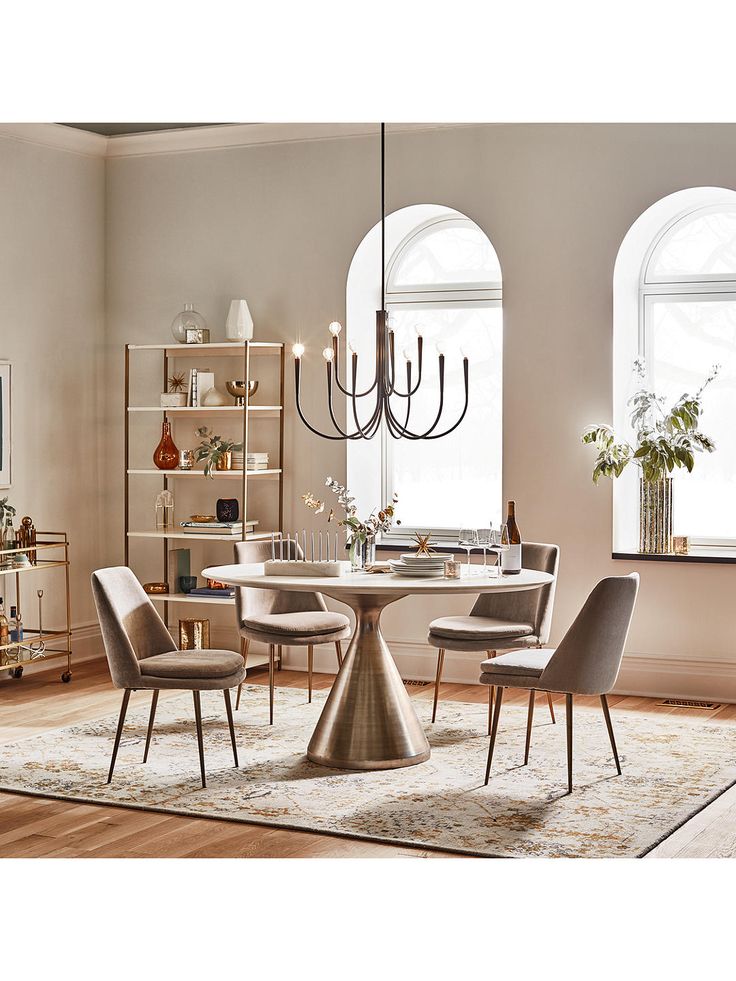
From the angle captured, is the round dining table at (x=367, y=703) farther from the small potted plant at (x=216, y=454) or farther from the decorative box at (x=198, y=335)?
the decorative box at (x=198, y=335)

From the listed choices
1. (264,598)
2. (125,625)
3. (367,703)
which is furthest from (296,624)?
(125,625)

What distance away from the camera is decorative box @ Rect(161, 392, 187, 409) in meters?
6.81

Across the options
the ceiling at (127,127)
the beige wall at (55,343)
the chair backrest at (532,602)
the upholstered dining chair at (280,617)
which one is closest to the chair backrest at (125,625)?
the upholstered dining chair at (280,617)

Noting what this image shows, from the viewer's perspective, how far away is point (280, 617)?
17.6 feet

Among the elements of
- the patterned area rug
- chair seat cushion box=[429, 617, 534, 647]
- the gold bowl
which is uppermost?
the gold bowl

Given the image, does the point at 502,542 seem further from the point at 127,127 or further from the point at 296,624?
the point at 127,127

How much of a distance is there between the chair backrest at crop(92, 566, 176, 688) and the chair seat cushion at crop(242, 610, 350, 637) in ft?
1.74

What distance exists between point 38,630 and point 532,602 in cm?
301

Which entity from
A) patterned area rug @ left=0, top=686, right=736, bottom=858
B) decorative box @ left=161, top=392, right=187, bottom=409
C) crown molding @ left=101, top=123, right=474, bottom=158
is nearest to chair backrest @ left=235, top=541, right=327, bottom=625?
patterned area rug @ left=0, top=686, right=736, bottom=858

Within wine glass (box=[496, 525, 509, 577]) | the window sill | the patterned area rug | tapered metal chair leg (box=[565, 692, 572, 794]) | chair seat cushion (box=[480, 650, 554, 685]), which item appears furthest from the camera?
the window sill

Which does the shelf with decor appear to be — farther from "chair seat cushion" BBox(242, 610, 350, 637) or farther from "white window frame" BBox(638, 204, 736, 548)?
"white window frame" BBox(638, 204, 736, 548)

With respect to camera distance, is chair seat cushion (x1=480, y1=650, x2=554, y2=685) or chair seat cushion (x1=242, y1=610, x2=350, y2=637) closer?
chair seat cushion (x1=480, y1=650, x2=554, y2=685)
